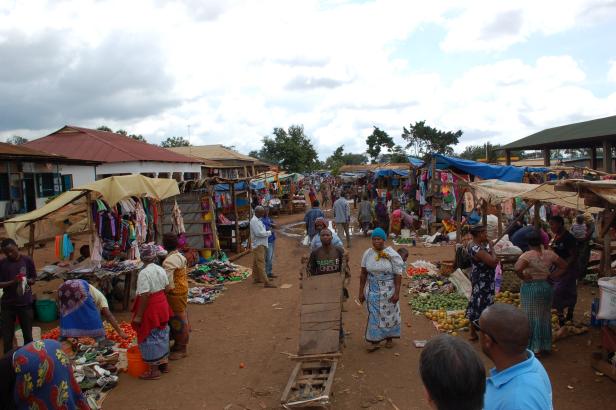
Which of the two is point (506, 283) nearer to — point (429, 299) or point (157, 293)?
point (429, 299)

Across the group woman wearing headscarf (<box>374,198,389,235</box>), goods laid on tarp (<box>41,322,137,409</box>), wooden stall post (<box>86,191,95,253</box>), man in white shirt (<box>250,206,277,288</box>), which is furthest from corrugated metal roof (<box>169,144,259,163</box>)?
goods laid on tarp (<box>41,322,137,409</box>)

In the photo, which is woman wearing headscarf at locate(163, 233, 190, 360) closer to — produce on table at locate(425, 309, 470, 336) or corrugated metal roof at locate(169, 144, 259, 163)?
produce on table at locate(425, 309, 470, 336)

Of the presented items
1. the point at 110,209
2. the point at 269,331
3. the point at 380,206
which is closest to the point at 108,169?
the point at 380,206

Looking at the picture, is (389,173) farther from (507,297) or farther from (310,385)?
→ (310,385)

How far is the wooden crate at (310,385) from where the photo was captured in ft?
14.7

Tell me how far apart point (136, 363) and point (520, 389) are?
527cm

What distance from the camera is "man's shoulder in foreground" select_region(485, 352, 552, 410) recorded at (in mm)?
2016

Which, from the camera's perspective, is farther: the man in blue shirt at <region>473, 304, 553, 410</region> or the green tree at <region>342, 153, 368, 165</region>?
the green tree at <region>342, 153, 368, 165</region>

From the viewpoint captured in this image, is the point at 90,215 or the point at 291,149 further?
the point at 291,149

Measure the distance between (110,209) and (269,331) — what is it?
13.9 ft

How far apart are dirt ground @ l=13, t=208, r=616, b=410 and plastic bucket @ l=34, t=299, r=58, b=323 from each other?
1.30 m

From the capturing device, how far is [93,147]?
27719 millimetres

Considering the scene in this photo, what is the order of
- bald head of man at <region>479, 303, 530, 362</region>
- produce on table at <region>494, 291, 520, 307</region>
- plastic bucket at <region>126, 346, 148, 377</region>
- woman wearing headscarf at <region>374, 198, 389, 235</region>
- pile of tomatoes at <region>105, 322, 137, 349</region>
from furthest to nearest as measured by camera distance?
woman wearing headscarf at <region>374, 198, 389, 235</region> → produce on table at <region>494, 291, 520, 307</region> → pile of tomatoes at <region>105, 322, 137, 349</region> → plastic bucket at <region>126, 346, 148, 377</region> → bald head of man at <region>479, 303, 530, 362</region>

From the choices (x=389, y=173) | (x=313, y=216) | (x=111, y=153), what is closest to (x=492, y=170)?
(x=313, y=216)
